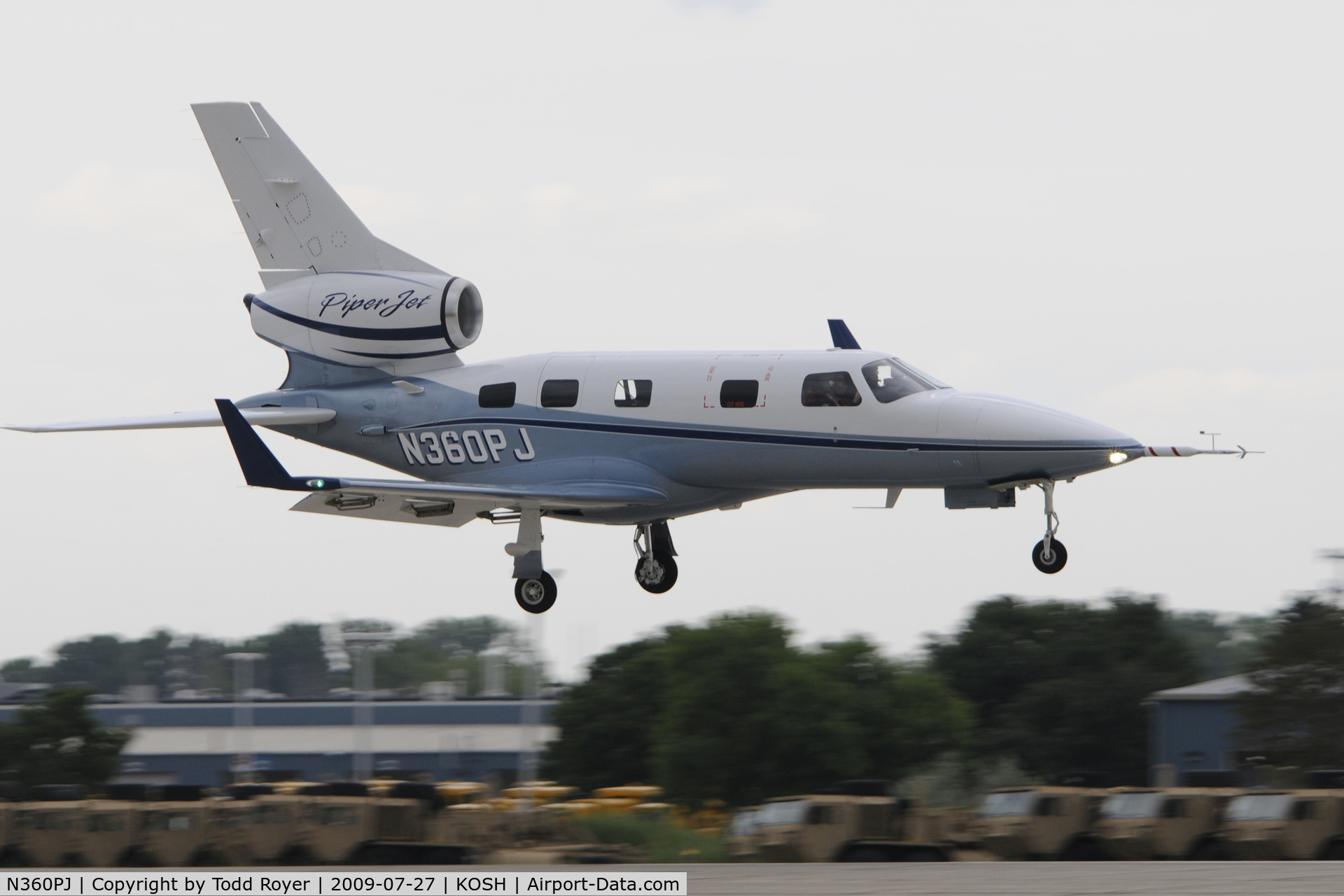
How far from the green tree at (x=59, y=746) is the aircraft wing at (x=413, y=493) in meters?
53.8

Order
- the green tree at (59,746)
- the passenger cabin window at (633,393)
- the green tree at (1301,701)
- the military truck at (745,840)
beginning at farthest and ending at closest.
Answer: the green tree at (59,746) < the green tree at (1301,701) < the military truck at (745,840) < the passenger cabin window at (633,393)

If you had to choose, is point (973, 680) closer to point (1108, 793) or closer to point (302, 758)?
point (302, 758)

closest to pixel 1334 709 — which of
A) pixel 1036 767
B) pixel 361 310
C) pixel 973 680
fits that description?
pixel 1036 767

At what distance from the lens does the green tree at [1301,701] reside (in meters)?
69.6

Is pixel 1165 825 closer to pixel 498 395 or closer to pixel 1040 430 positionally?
pixel 1040 430

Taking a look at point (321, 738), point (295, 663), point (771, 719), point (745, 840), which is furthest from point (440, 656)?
point (745, 840)

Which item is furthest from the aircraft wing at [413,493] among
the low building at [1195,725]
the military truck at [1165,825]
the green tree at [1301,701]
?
the low building at [1195,725]

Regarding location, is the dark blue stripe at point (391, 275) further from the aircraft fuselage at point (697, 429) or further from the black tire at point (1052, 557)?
the black tire at point (1052, 557)

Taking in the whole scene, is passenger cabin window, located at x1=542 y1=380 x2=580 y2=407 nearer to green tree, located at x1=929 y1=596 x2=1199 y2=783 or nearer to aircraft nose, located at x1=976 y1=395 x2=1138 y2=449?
aircraft nose, located at x1=976 y1=395 x2=1138 y2=449

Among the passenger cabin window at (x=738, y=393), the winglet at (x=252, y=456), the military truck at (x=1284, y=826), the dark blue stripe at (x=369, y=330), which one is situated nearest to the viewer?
the winglet at (x=252, y=456)

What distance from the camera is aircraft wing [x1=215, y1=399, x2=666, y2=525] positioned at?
28.4 m

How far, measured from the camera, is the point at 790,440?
29562 mm

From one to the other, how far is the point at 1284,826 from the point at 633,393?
49.5 feet
